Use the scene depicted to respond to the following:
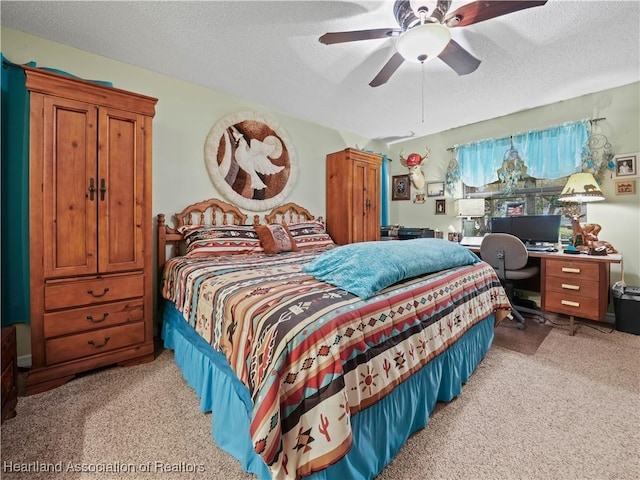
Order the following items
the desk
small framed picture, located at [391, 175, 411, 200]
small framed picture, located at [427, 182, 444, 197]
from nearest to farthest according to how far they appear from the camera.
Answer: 1. the desk
2. small framed picture, located at [427, 182, 444, 197]
3. small framed picture, located at [391, 175, 411, 200]

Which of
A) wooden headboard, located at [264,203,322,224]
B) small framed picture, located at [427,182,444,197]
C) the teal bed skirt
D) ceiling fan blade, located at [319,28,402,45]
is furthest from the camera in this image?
small framed picture, located at [427,182,444,197]

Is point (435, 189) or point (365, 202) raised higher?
point (435, 189)

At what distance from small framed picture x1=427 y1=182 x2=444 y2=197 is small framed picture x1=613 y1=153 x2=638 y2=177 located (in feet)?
6.12

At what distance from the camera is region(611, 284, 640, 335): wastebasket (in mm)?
2623

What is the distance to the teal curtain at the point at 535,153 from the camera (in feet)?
10.4

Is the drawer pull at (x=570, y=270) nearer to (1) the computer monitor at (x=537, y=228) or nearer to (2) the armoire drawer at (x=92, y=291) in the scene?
(1) the computer monitor at (x=537, y=228)

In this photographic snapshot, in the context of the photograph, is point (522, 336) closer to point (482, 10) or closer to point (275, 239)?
point (275, 239)

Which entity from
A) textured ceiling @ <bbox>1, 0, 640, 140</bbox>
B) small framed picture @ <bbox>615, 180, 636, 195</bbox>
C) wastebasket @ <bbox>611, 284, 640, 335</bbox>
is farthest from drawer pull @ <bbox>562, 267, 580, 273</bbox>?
textured ceiling @ <bbox>1, 0, 640, 140</bbox>

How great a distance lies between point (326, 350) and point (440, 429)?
985 mm

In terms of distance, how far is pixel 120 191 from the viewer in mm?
2033

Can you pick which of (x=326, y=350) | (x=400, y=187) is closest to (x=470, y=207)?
(x=400, y=187)

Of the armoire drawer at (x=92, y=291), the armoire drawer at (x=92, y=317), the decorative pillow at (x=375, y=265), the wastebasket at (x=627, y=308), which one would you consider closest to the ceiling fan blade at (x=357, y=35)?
the decorative pillow at (x=375, y=265)

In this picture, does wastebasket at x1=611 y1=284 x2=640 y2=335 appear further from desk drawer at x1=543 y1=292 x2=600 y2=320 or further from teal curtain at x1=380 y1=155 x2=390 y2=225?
teal curtain at x1=380 y1=155 x2=390 y2=225

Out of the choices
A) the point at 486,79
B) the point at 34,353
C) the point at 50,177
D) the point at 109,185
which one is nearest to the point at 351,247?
the point at 109,185
